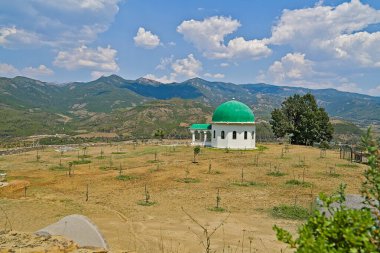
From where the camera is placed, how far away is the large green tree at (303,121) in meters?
51.1

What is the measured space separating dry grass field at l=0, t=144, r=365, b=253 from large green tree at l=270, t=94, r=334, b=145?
16.6m

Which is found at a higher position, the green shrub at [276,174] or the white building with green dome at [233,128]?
the white building with green dome at [233,128]

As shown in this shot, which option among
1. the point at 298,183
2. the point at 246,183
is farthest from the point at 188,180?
the point at 298,183

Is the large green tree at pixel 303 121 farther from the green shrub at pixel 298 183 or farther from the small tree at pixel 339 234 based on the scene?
the small tree at pixel 339 234

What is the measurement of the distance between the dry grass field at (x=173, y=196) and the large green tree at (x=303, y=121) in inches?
655

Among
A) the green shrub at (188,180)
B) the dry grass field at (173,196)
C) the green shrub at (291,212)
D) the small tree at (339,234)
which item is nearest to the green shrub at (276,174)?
the dry grass field at (173,196)

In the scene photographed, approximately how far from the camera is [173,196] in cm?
1994

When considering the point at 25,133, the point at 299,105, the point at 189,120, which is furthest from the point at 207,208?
the point at 189,120

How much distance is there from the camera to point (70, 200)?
61.8 ft

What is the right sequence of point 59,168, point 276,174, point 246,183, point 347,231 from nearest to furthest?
point 347,231
point 246,183
point 276,174
point 59,168

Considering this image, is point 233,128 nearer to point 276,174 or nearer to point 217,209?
point 276,174

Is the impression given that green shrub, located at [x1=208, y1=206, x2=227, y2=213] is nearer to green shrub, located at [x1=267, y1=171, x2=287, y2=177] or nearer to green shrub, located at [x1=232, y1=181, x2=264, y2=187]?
green shrub, located at [x1=232, y1=181, x2=264, y2=187]

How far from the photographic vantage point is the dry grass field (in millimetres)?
12875

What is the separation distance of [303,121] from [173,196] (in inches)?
1431
